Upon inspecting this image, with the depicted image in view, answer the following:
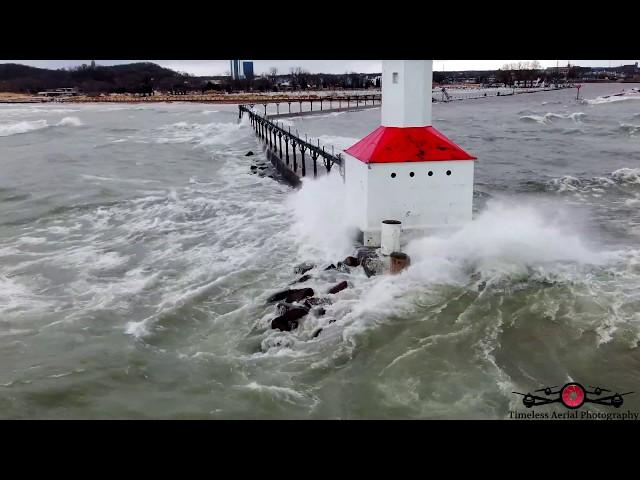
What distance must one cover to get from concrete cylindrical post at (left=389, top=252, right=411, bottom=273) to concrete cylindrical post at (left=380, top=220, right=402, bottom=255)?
0.25m

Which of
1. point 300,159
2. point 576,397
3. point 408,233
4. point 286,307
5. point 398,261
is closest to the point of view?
point 576,397

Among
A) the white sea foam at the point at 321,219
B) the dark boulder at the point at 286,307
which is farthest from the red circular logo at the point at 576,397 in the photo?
the white sea foam at the point at 321,219

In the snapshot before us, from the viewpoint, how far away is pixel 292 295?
12031 millimetres

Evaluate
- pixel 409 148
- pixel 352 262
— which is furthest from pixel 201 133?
pixel 352 262

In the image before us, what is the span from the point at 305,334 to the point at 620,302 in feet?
22.2

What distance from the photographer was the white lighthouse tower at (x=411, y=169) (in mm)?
13242

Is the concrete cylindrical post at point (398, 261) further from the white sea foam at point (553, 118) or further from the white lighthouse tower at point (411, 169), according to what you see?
the white sea foam at point (553, 118)

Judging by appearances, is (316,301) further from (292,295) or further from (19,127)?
(19,127)

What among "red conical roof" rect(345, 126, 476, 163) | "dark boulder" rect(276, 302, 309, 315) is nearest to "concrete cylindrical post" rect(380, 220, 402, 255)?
"red conical roof" rect(345, 126, 476, 163)

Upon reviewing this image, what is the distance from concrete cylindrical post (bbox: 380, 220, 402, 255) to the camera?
12781mm

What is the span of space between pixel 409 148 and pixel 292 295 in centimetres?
462

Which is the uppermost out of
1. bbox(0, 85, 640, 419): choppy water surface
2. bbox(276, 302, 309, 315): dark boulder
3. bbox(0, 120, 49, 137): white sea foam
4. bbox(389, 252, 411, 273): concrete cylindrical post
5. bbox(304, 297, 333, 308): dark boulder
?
bbox(0, 120, 49, 137): white sea foam

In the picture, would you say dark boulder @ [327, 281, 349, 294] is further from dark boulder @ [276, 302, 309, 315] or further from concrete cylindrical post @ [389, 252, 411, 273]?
concrete cylindrical post @ [389, 252, 411, 273]
